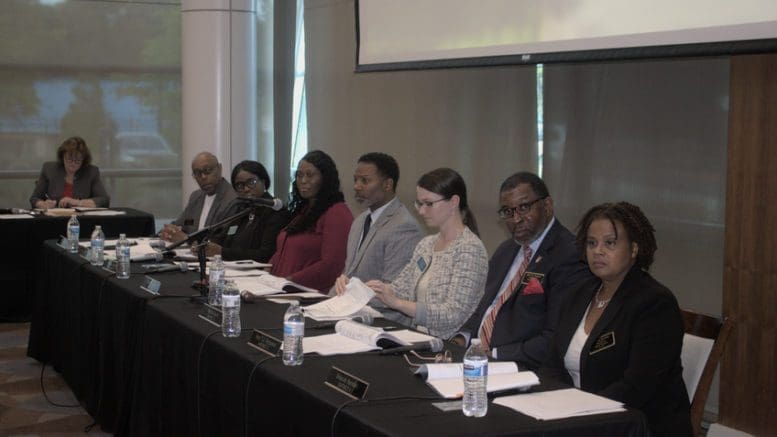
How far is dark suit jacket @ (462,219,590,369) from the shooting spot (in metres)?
3.18

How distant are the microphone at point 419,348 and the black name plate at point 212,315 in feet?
2.37

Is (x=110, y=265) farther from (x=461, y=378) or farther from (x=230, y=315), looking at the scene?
(x=461, y=378)

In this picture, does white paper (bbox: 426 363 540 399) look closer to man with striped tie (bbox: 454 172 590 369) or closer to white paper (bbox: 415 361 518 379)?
white paper (bbox: 415 361 518 379)

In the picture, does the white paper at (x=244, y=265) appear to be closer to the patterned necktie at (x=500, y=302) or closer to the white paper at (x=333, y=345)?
the patterned necktie at (x=500, y=302)

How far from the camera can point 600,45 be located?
165 inches

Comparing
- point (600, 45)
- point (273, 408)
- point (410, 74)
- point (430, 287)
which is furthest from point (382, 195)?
point (410, 74)

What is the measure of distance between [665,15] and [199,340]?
7.12 feet

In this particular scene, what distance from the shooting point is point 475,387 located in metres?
2.17

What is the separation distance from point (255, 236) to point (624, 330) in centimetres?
300

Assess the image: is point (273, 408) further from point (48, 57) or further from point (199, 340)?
point (48, 57)

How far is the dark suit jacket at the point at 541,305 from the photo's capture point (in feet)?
10.4

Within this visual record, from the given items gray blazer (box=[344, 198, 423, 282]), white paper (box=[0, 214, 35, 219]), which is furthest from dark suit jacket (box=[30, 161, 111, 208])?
gray blazer (box=[344, 198, 423, 282])

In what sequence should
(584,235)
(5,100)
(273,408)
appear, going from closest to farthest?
1. (273,408)
2. (584,235)
3. (5,100)

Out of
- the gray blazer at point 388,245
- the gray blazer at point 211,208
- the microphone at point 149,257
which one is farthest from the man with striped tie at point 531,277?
the gray blazer at point 211,208
